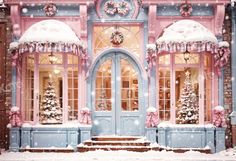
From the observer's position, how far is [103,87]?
17.7m

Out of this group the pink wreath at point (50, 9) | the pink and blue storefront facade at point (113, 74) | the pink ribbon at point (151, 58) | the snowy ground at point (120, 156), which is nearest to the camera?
the snowy ground at point (120, 156)

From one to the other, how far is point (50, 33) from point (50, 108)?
8.27 ft

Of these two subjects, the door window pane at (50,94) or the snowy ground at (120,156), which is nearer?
the snowy ground at (120,156)

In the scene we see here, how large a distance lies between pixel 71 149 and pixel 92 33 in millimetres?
4009

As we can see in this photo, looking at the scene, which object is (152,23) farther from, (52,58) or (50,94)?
(50,94)

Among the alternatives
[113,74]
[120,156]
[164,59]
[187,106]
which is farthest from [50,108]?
[187,106]

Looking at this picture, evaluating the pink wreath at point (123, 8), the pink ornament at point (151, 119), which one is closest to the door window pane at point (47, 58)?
the pink wreath at point (123, 8)

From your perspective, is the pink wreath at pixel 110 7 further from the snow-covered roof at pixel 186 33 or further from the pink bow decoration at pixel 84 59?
the snow-covered roof at pixel 186 33

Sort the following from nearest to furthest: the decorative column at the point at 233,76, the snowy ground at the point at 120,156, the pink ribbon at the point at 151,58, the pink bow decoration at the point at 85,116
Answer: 1. the snowy ground at the point at 120,156
2. the pink ribbon at the point at 151,58
3. the pink bow decoration at the point at 85,116
4. the decorative column at the point at 233,76

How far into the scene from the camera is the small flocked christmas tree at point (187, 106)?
56.2ft

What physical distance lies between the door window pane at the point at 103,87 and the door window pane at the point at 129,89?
1.47ft

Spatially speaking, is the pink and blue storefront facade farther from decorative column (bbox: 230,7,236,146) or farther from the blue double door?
decorative column (bbox: 230,7,236,146)

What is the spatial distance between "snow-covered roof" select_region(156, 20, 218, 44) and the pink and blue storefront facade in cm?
10

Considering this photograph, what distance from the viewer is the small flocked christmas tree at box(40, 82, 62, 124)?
17.2 meters
